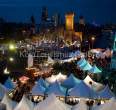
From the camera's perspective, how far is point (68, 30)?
182 ft

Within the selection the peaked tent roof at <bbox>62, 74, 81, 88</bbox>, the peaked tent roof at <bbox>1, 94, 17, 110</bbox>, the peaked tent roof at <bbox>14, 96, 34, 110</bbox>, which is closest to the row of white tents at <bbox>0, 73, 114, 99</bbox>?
the peaked tent roof at <bbox>62, 74, 81, 88</bbox>

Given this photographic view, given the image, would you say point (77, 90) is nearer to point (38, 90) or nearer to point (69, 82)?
point (38, 90)

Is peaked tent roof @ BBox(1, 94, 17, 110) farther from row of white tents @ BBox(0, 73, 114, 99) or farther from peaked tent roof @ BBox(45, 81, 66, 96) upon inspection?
peaked tent roof @ BBox(45, 81, 66, 96)

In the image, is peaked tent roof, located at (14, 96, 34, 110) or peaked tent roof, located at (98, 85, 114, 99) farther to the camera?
peaked tent roof, located at (98, 85, 114, 99)

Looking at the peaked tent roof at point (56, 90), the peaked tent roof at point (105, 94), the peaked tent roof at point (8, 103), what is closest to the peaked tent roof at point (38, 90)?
the peaked tent roof at point (56, 90)

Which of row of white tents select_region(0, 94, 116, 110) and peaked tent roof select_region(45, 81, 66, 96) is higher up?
row of white tents select_region(0, 94, 116, 110)

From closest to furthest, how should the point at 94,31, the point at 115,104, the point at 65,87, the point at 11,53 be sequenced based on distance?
the point at 115,104 → the point at 65,87 → the point at 11,53 → the point at 94,31

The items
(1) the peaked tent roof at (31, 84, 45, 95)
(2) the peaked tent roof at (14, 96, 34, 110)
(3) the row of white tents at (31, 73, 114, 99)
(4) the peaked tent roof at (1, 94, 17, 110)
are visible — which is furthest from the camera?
(1) the peaked tent roof at (31, 84, 45, 95)

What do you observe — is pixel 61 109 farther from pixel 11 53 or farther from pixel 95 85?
pixel 11 53

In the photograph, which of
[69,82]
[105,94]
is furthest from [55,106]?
[69,82]

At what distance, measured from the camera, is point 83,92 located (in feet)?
55.6

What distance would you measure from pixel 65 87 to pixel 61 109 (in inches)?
201

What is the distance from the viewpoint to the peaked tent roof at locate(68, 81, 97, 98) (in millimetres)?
16825

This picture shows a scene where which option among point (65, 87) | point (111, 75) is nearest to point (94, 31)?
point (111, 75)
